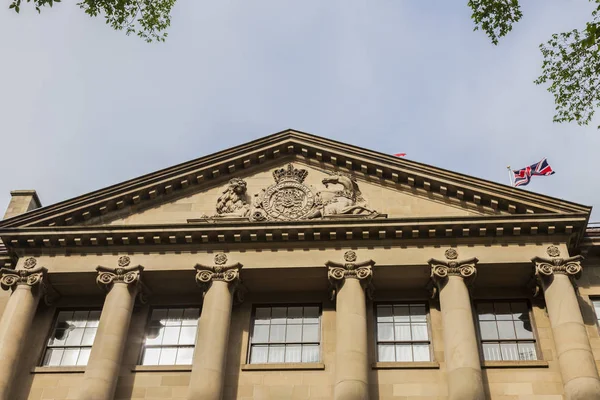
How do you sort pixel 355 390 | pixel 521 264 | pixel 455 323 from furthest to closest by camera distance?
1. pixel 521 264
2. pixel 455 323
3. pixel 355 390

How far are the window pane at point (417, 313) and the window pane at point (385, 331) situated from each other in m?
0.78

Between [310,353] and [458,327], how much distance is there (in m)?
4.68

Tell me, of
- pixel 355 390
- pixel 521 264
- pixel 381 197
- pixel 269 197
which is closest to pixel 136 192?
pixel 269 197

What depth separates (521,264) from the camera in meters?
22.3

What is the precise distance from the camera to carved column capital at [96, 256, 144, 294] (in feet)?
75.1

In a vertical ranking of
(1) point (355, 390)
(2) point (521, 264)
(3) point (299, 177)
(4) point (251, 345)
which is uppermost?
(3) point (299, 177)

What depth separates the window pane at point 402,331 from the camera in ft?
72.9

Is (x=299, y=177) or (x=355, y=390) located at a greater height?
(x=299, y=177)

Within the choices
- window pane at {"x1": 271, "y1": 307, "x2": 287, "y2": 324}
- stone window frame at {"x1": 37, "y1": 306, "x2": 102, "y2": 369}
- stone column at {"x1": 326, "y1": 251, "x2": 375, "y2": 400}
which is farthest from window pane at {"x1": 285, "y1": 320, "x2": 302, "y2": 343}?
stone window frame at {"x1": 37, "y1": 306, "x2": 102, "y2": 369}

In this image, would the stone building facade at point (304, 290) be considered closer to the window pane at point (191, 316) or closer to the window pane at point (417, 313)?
the window pane at point (191, 316)

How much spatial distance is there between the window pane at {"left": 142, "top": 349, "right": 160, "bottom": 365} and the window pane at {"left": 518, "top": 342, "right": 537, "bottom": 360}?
1134 centimetres

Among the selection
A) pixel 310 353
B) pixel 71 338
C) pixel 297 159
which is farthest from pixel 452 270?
pixel 71 338

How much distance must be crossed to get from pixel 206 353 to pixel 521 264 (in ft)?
33.5

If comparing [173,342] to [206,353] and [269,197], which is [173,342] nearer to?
[206,353]
